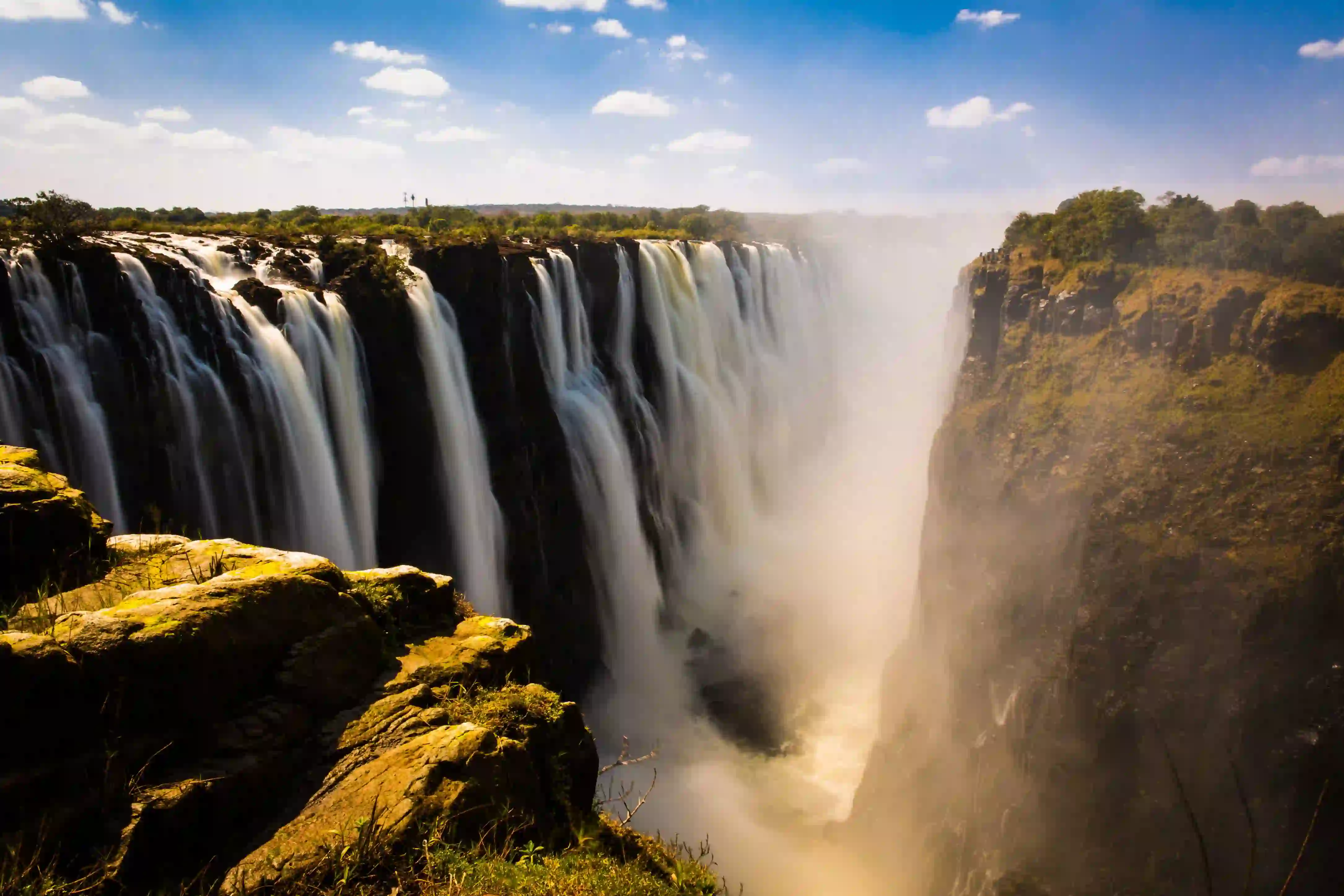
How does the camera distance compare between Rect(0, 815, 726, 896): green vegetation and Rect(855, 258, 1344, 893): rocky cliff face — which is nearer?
Rect(0, 815, 726, 896): green vegetation

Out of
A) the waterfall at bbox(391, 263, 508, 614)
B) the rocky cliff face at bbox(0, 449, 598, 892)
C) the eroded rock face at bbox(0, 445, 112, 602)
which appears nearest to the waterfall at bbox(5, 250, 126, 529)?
the rocky cliff face at bbox(0, 449, 598, 892)

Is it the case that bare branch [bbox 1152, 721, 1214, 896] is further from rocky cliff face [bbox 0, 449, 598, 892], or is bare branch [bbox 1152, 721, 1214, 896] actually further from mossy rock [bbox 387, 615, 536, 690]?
mossy rock [bbox 387, 615, 536, 690]

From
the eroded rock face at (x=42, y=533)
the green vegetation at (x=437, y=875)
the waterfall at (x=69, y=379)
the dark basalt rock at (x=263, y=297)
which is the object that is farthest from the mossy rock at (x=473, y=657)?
the dark basalt rock at (x=263, y=297)

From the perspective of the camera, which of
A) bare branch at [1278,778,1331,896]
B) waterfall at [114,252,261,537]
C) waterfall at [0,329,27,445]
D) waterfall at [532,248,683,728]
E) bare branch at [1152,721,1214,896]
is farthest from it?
waterfall at [532,248,683,728]

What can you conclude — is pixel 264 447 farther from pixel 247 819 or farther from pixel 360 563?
pixel 247 819

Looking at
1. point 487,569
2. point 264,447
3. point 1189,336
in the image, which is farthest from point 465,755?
point 1189,336

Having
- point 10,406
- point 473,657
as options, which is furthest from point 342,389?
point 473,657

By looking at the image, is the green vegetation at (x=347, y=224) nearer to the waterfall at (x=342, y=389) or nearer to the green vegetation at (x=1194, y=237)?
the waterfall at (x=342, y=389)
